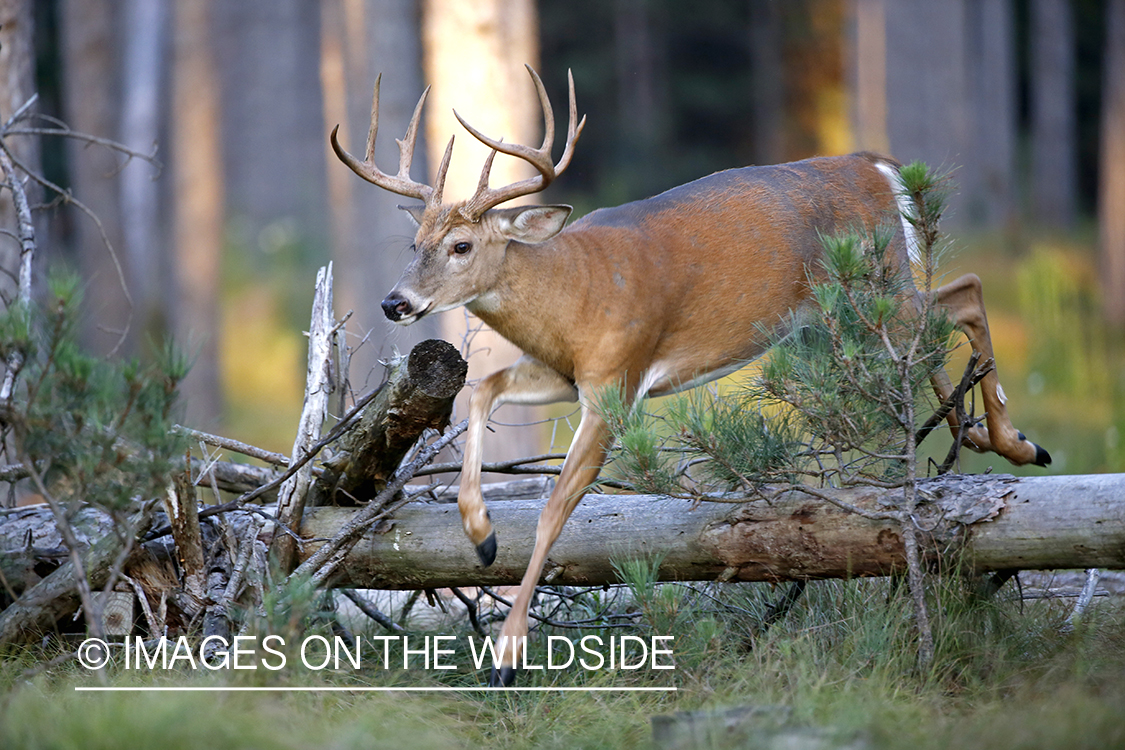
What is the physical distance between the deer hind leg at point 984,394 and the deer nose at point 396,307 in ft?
7.23

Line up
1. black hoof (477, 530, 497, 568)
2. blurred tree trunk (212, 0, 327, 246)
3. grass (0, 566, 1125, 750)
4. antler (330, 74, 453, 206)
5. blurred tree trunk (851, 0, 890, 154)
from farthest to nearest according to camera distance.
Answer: blurred tree trunk (212, 0, 327, 246)
blurred tree trunk (851, 0, 890, 154)
antler (330, 74, 453, 206)
black hoof (477, 530, 497, 568)
grass (0, 566, 1125, 750)

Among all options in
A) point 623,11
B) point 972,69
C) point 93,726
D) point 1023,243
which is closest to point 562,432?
point 93,726

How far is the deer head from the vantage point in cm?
427

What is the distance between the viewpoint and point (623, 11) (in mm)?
23078

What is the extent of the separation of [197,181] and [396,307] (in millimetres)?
11307

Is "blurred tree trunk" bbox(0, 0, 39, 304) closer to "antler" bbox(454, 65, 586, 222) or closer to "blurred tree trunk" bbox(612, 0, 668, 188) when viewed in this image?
"antler" bbox(454, 65, 586, 222)

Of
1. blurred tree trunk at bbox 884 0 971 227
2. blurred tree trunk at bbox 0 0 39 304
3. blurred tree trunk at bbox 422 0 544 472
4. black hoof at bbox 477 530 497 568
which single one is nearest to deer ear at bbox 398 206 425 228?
black hoof at bbox 477 530 497 568

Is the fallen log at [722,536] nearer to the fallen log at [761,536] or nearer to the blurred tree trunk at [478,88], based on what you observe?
the fallen log at [761,536]

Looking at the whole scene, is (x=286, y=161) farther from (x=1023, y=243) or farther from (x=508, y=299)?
(x=508, y=299)

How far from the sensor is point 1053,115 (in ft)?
64.9

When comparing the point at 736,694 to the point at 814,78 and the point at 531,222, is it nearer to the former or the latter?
the point at 531,222

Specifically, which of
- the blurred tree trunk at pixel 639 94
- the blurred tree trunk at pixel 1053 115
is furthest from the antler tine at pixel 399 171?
the blurred tree trunk at pixel 1053 115

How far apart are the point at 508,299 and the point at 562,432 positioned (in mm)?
6982

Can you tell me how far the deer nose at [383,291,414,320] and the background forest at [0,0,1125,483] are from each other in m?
0.58
